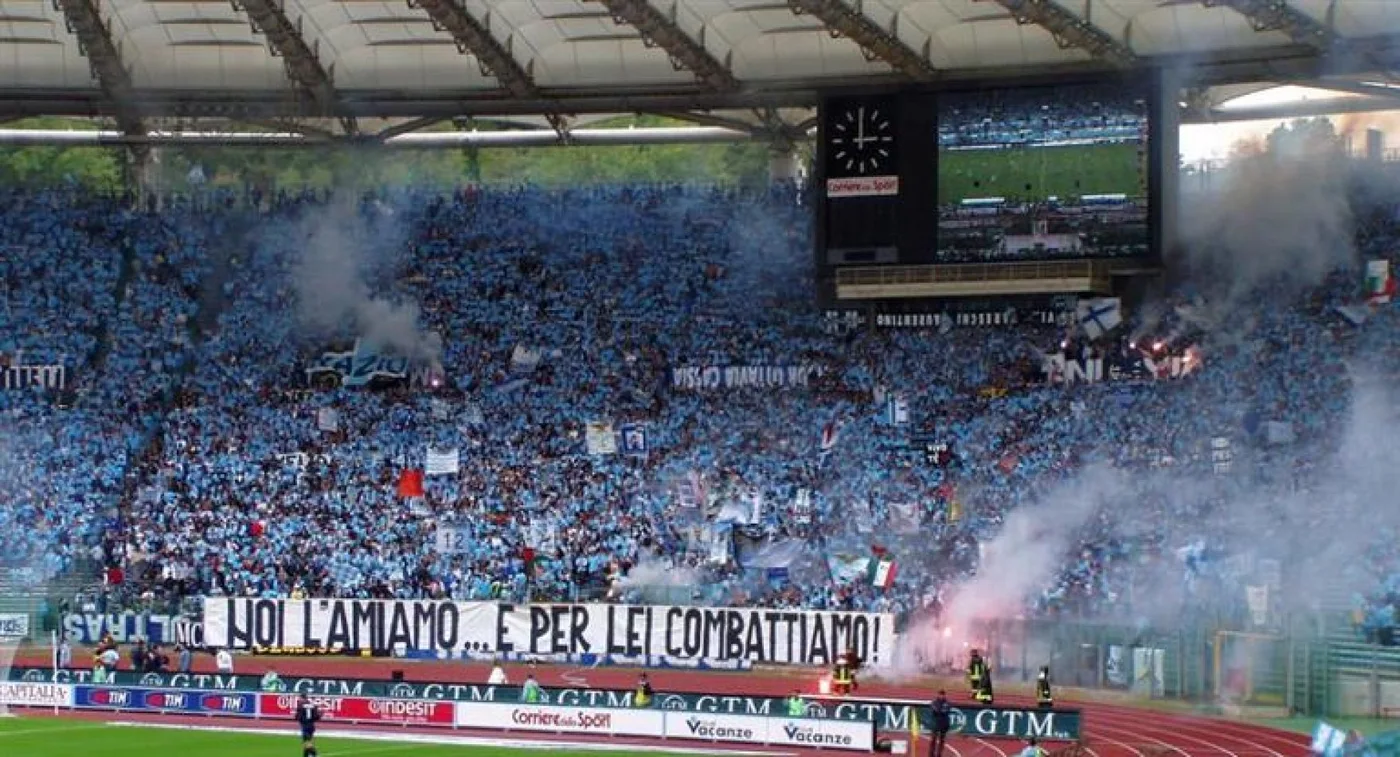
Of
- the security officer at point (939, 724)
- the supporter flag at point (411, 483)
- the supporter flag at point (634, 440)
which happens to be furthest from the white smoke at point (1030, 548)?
the supporter flag at point (411, 483)

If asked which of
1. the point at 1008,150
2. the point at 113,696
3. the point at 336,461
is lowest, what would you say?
the point at 113,696

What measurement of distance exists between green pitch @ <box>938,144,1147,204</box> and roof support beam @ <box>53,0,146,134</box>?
2002 cm

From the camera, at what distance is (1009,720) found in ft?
128

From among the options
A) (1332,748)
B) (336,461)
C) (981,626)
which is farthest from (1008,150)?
(1332,748)

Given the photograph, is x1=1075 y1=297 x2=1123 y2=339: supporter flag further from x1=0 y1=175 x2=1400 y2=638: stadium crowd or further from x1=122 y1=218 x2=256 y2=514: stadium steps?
x1=122 y1=218 x2=256 y2=514: stadium steps

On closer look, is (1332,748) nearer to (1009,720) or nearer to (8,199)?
(1009,720)

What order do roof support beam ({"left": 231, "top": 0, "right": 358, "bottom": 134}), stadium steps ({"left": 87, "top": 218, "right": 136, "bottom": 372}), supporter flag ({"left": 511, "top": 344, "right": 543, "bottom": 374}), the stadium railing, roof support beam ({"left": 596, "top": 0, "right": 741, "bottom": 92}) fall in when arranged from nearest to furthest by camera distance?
1. roof support beam ({"left": 596, "top": 0, "right": 741, "bottom": 92})
2. roof support beam ({"left": 231, "top": 0, "right": 358, "bottom": 134})
3. the stadium railing
4. supporter flag ({"left": 511, "top": 344, "right": 543, "bottom": 374})
5. stadium steps ({"left": 87, "top": 218, "right": 136, "bottom": 372})

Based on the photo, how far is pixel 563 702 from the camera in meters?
42.4

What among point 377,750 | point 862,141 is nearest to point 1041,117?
point 862,141

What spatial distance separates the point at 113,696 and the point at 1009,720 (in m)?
18.5

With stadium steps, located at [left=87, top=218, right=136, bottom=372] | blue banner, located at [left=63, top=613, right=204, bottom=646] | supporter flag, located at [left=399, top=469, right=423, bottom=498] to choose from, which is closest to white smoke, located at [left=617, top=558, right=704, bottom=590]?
supporter flag, located at [left=399, top=469, right=423, bottom=498]

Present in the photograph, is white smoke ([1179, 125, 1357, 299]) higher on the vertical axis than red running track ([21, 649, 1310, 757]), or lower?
higher

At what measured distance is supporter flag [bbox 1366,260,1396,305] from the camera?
53969mm

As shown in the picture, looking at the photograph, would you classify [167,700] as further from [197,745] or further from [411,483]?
[411,483]
